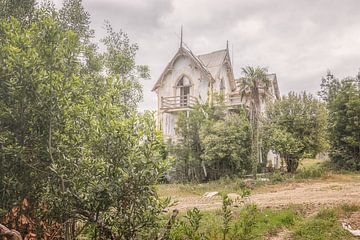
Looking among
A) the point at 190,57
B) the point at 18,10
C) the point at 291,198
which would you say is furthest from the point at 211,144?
the point at 18,10

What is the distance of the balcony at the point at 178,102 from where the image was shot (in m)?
24.4

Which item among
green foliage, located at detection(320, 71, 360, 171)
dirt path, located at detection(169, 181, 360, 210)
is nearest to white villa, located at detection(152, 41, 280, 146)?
green foliage, located at detection(320, 71, 360, 171)

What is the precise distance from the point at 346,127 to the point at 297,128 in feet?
11.8

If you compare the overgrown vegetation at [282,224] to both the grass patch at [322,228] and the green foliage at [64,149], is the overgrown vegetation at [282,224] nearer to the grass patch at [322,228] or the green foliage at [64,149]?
the grass patch at [322,228]

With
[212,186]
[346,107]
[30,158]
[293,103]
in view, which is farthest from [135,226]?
[346,107]

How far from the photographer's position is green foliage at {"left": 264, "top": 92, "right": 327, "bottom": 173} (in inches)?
823

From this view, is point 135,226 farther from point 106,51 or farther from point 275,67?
point 275,67

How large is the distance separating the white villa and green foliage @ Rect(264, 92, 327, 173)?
329 cm

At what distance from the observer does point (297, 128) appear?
21.7 metres

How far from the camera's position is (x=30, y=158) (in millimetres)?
4742

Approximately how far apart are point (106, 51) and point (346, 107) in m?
17.5

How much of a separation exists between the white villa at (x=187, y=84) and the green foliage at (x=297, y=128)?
3285mm

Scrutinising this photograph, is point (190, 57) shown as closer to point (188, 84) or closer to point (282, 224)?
point (188, 84)

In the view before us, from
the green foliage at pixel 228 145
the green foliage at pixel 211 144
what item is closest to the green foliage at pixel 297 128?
the green foliage at pixel 228 145
